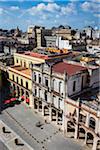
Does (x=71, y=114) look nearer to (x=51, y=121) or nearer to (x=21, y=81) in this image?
(x=51, y=121)

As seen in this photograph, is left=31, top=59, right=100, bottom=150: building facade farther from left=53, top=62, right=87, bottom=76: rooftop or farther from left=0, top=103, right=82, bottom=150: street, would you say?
left=0, top=103, right=82, bottom=150: street

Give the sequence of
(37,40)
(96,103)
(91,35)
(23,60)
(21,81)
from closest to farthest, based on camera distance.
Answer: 1. (96,103)
2. (21,81)
3. (23,60)
4. (37,40)
5. (91,35)

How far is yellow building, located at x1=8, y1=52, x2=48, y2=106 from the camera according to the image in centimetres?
5464

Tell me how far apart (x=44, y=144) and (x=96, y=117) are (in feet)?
42.9

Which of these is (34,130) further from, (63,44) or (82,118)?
(63,44)

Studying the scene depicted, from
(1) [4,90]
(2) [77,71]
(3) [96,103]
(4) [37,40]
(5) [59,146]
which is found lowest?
(5) [59,146]

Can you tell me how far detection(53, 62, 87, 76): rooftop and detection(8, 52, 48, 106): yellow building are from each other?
9.35m

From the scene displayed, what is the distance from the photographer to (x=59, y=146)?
126 feet

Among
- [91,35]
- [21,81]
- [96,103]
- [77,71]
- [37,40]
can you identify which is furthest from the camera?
[91,35]

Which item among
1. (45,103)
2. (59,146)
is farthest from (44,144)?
(45,103)

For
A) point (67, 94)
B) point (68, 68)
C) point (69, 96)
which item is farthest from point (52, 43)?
point (67, 94)

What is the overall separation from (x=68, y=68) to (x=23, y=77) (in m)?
16.2

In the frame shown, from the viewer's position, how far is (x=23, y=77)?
55.5 meters

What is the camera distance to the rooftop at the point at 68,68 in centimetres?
4341
